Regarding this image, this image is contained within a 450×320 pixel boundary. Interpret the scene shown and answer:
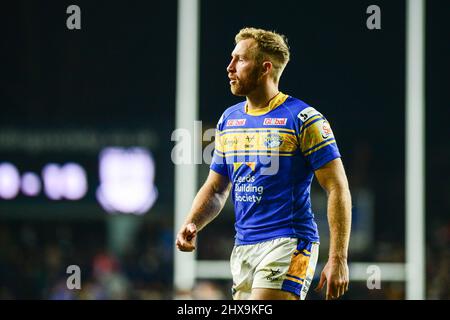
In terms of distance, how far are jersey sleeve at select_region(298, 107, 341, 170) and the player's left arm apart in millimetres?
27

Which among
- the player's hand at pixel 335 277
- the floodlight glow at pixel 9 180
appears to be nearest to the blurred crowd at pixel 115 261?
the floodlight glow at pixel 9 180

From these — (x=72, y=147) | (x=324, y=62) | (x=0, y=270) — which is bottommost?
(x=0, y=270)

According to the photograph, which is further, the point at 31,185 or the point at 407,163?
the point at 31,185

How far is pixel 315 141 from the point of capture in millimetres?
3193

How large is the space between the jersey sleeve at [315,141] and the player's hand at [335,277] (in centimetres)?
37

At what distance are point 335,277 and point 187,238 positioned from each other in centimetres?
59

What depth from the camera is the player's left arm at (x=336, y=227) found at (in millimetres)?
3059

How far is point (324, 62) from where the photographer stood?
6.74 metres

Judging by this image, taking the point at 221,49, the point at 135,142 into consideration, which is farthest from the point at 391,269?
the point at 135,142

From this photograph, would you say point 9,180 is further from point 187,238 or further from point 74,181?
point 187,238

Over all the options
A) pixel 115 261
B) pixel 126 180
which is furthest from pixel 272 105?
pixel 115 261

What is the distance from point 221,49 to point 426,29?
186 centimetres

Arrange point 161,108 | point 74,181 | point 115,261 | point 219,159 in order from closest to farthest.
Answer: point 219,159 < point 74,181 < point 115,261 < point 161,108
